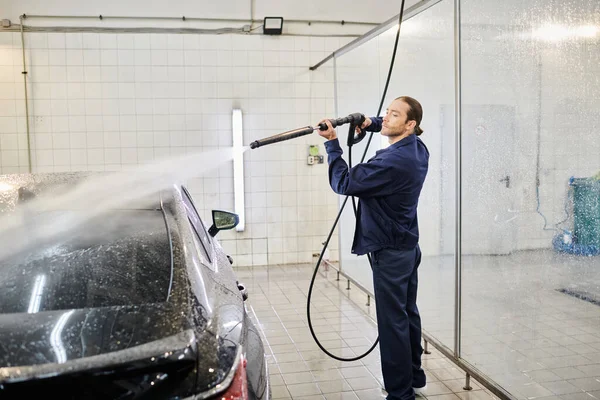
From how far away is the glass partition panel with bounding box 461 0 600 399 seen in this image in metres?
2.54

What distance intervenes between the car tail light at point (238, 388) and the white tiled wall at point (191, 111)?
5.81 m

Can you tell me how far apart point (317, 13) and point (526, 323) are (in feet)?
17.6

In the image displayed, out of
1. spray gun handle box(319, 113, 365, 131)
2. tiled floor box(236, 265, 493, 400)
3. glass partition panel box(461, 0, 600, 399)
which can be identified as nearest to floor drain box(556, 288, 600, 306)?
glass partition panel box(461, 0, 600, 399)

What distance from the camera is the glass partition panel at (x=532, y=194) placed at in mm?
2539

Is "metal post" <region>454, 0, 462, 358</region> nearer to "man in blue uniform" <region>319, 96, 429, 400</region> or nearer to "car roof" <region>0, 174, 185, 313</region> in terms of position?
"man in blue uniform" <region>319, 96, 429, 400</region>

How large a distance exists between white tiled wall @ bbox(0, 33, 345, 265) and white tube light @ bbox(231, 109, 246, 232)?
0.11 meters

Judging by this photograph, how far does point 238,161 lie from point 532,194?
4.77 meters

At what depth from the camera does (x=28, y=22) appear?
22.1ft

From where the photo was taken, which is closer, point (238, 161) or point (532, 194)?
point (532, 194)

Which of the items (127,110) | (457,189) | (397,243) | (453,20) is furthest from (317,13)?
(397,243)

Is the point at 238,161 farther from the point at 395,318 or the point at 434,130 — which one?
the point at 395,318

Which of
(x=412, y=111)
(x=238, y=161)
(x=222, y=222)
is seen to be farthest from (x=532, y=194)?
(x=238, y=161)

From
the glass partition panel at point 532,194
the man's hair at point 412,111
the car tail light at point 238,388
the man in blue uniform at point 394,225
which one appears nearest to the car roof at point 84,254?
the car tail light at point 238,388

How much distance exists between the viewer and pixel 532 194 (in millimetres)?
2865
